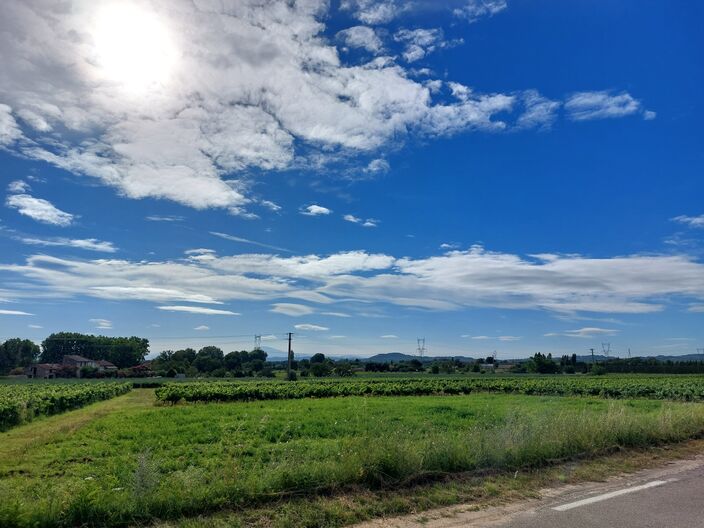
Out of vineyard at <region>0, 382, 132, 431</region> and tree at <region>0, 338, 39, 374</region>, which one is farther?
tree at <region>0, 338, 39, 374</region>

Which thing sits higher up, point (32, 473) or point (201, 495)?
point (201, 495)

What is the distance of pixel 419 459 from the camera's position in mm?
7039

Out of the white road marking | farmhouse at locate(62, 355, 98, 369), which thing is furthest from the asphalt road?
farmhouse at locate(62, 355, 98, 369)

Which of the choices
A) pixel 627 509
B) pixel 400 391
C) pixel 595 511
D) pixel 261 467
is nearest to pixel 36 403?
pixel 261 467

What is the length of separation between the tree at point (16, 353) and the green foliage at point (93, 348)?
4.26 m

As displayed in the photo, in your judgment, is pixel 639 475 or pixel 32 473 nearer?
pixel 639 475

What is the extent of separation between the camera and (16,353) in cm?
14588

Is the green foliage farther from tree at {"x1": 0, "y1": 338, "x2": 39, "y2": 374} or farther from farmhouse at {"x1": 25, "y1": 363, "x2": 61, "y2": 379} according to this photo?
farmhouse at {"x1": 25, "y1": 363, "x2": 61, "y2": 379}

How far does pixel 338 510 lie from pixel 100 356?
176307 millimetres

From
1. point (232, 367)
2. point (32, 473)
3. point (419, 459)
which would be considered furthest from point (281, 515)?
point (232, 367)

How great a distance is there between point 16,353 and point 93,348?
2097cm

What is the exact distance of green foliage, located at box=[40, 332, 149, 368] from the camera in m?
154

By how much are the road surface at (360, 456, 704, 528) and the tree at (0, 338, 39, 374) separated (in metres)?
162

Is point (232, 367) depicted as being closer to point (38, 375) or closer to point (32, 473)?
point (38, 375)
